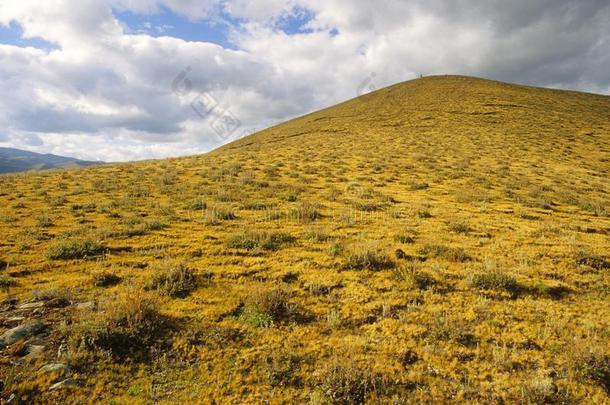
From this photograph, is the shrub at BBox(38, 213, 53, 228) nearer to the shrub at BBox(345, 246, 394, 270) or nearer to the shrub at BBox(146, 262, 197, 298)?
the shrub at BBox(146, 262, 197, 298)

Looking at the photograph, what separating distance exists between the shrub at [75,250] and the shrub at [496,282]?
27.5 feet

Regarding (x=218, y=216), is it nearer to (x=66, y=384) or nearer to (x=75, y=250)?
(x=75, y=250)

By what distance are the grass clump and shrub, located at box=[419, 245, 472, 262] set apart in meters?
3.43

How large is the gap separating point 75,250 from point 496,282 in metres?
9.21

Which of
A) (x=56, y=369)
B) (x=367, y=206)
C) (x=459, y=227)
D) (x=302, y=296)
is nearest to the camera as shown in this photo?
(x=56, y=369)

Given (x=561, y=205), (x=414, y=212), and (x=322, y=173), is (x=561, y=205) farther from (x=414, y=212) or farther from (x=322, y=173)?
(x=322, y=173)

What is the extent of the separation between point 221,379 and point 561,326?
5082 mm

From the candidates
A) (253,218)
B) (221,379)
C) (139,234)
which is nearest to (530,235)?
(253,218)

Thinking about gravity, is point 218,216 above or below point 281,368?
above

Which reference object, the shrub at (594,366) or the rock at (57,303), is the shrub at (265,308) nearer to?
the rock at (57,303)

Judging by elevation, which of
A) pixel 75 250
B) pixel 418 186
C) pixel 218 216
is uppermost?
pixel 418 186

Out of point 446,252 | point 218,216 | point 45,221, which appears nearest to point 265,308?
point 446,252

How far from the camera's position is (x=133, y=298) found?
501cm

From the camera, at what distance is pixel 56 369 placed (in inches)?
156
